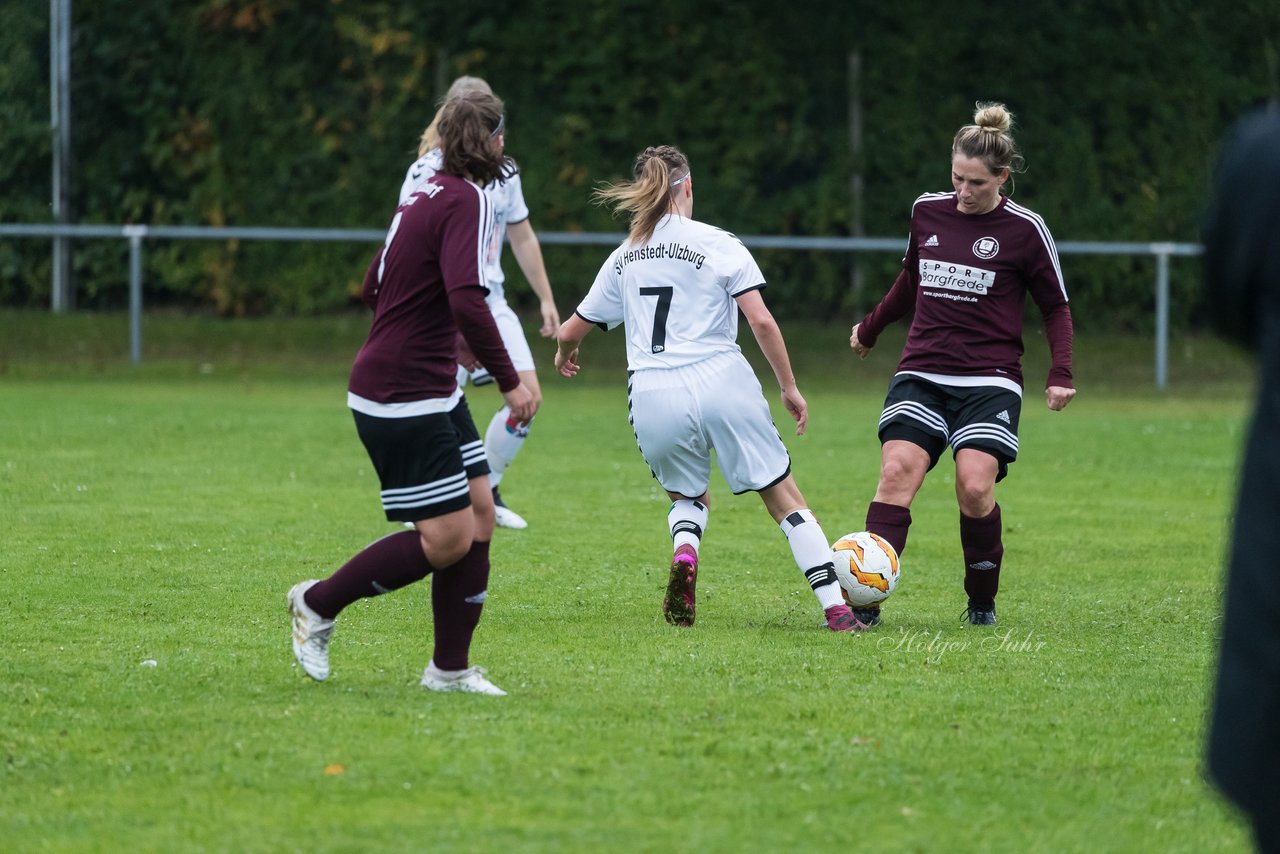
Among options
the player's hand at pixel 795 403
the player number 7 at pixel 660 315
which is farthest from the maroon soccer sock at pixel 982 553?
the player number 7 at pixel 660 315

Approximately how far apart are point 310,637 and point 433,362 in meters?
0.94

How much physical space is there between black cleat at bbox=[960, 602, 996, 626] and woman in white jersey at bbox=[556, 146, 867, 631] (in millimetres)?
551

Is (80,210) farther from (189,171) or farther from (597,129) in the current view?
(597,129)

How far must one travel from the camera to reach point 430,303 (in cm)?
518

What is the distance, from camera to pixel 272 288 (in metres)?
20.1

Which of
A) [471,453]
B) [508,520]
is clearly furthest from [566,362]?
[508,520]

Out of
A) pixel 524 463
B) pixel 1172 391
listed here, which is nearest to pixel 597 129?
pixel 1172 391

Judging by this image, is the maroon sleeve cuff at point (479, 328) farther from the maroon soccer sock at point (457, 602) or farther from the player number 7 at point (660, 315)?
the player number 7 at point (660, 315)

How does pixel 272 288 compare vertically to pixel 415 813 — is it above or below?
below

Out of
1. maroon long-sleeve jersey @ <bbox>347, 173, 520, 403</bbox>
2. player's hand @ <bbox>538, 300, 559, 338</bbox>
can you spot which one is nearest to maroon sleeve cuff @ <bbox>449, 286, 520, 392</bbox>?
maroon long-sleeve jersey @ <bbox>347, 173, 520, 403</bbox>

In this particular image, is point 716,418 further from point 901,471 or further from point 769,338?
point 901,471

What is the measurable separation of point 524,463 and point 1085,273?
9.58 meters

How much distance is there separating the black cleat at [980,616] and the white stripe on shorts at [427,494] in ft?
8.36

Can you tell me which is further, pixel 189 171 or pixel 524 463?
pixel 189 171
